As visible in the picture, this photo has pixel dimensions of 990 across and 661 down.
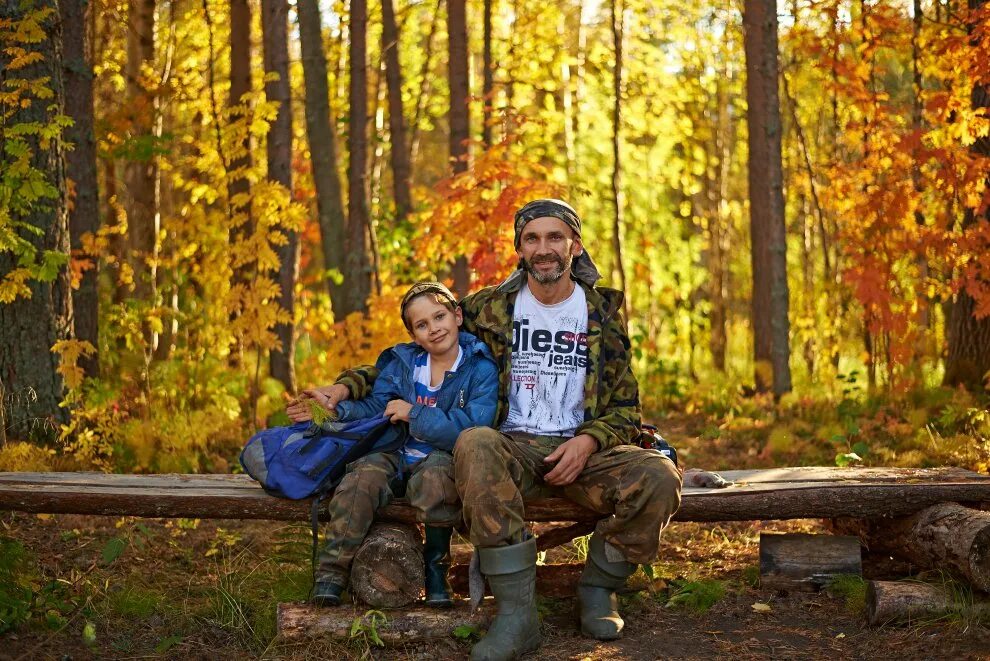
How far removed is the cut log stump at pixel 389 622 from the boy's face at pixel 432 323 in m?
1.13

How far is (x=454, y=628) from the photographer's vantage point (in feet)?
13.9

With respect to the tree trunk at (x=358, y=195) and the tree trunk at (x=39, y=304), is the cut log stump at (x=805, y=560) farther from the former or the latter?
the tree trunk at (x=358, y=195)

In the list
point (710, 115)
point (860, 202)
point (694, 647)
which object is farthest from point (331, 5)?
point (694, 647)

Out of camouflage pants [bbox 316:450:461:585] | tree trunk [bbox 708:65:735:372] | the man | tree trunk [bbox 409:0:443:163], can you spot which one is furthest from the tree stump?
tree trunk [bbox 409:0:443:163]

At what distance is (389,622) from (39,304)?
10.9ft

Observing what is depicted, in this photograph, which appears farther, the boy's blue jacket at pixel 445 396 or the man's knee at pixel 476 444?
the boy's blue jacket at pixel 445 396

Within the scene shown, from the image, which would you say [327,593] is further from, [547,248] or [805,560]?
[805,560]

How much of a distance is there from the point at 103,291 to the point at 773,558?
9.62 m

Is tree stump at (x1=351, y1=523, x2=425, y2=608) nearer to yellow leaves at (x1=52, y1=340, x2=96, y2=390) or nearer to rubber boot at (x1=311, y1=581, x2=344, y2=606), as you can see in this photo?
rubber boot at (x1=311, y1=581, x2=344, y2=606)

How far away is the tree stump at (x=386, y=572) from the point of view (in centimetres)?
425

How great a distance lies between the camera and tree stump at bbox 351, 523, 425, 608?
4.25 meters

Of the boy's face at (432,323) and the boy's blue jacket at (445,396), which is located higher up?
the boy's face at (432,323)

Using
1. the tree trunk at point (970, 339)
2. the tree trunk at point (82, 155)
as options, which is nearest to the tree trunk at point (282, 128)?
the tree trunk at point (82, 155)

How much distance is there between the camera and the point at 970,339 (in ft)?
27.0
